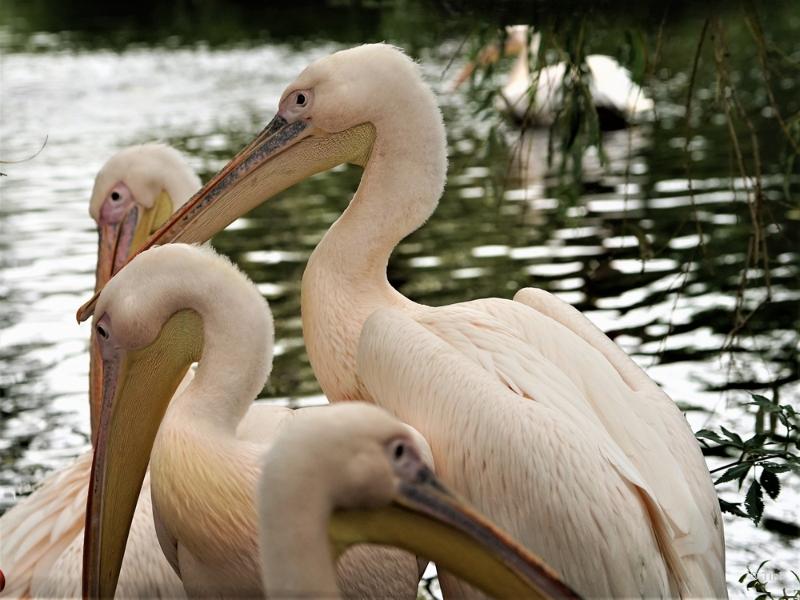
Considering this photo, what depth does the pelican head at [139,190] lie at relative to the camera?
4594 mm

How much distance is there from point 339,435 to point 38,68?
15257 millimetres

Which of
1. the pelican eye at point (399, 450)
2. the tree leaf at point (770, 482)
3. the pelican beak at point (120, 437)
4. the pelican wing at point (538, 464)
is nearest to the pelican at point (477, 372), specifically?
the pelican wing at point (538, 464)

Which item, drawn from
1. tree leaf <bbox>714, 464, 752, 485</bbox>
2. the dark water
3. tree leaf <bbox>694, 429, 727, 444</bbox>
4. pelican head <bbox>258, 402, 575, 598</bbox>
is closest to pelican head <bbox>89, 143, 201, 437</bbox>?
the dark water

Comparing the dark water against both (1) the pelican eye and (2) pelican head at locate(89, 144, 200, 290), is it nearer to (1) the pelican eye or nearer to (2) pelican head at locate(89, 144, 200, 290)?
(2) pelican head at locate(89, 144, 200, 290)

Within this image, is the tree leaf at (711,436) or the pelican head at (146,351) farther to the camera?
the tree leaf at (711,436)

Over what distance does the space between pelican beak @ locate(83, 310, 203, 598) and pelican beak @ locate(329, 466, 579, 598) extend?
1.03 m

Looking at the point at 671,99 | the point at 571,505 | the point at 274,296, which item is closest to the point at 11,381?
the point at 274,296

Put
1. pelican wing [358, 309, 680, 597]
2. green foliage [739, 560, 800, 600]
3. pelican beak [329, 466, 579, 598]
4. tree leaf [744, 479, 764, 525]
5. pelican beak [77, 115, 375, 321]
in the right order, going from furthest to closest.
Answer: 1. pelican beak [77, 115, 375, 321]
2. green foliage [739, 560, 800, 600]
3. tree leaf [744, 479, 764, 525]
4. pelican wing [358, 309, 680, 597]
5. pelican beak [329, 466, 579, 598]

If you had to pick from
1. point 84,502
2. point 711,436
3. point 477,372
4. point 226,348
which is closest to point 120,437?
point 226,348

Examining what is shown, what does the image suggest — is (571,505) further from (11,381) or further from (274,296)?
(274,296)

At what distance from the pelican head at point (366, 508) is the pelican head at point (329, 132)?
4.79ft

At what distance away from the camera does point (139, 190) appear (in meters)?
4.60

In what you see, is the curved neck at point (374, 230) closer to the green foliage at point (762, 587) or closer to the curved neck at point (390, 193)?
the curved neck at point (390, 193)

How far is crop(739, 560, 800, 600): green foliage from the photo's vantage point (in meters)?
3.47
